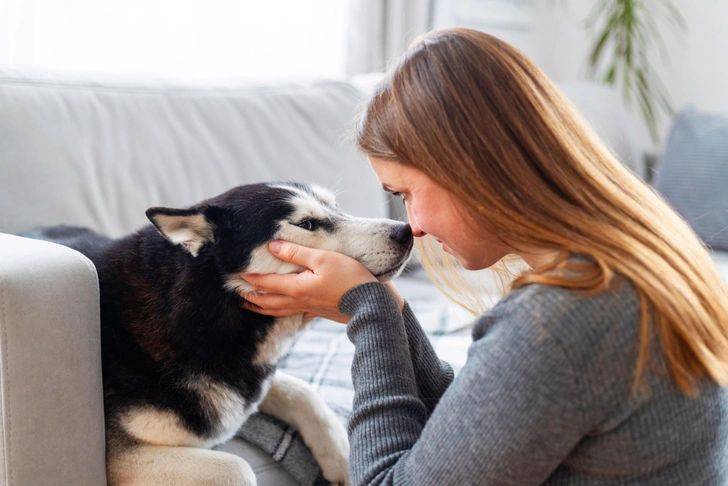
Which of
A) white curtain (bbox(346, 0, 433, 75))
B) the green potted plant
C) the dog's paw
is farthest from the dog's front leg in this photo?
the green potted plant

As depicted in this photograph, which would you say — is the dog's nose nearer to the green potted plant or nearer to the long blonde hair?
the long blonde hair

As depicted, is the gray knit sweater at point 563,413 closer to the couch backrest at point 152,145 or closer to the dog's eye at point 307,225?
the dog's eye at point 307,225

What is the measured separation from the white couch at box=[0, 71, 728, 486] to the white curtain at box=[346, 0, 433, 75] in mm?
856

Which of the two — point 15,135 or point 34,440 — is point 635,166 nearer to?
point 15,135

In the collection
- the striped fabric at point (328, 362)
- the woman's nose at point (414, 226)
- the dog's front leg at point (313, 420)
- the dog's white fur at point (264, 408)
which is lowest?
the striped fabric at point (328, 362)

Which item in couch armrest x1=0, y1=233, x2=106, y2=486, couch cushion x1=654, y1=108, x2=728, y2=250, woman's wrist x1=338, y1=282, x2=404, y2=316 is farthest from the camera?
couch cushion x1=654, y1=108, x2=728, y2=250

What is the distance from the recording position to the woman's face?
1.04 m

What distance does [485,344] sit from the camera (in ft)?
2.83

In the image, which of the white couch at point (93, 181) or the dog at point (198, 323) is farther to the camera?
the dog at point (198, 323)

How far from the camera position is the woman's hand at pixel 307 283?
3.91 ft

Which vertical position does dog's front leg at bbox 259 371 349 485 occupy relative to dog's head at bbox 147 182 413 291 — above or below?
below

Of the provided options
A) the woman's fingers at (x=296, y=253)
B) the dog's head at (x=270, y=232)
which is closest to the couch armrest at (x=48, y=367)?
the dog's head at (x=270, y=232)

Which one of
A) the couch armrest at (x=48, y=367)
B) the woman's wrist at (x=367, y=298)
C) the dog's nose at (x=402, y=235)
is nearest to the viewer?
the couch armrest at (x=48, y=367)

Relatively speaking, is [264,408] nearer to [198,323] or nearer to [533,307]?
[198,323]
